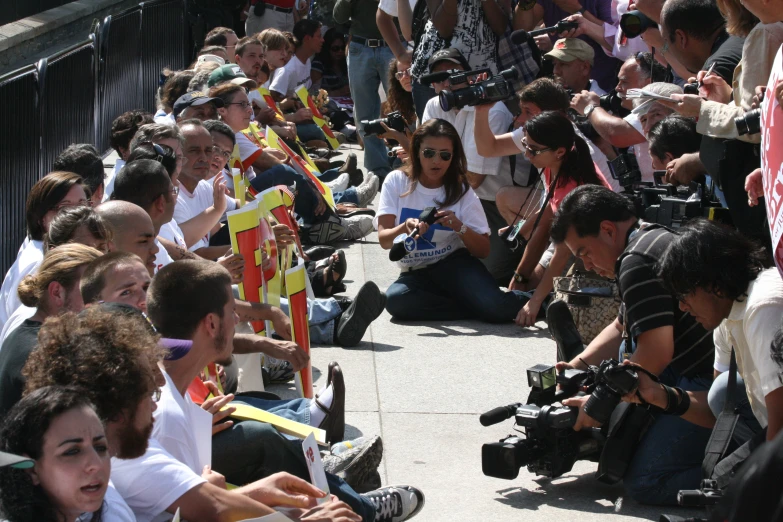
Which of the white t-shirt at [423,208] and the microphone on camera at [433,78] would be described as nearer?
the white t-shirt at [423,208]

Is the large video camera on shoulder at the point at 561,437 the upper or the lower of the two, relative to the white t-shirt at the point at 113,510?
lower

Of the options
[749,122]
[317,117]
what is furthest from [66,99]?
[749,122]

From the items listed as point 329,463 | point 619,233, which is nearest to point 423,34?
point 619,233

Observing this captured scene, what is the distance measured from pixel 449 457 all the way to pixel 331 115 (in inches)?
370

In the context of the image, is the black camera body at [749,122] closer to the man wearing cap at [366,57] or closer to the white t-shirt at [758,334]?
the white t-shirt at [758,334]

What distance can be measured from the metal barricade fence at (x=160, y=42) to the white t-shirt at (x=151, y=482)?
9.18 metres

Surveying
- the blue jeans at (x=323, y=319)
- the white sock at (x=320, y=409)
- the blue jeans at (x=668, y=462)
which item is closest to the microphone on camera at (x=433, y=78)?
the blue jeans at (x=323, y=319)

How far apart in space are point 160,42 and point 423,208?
271 inches

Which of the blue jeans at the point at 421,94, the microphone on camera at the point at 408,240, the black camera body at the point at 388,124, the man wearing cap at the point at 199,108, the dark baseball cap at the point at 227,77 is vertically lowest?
the microphone on camera at the point at 408,240

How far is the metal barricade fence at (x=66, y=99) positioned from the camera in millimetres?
7262

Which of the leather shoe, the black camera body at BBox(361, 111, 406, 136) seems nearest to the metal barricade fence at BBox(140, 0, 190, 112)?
the black camera body at BBox(361, 111, 406, 136)

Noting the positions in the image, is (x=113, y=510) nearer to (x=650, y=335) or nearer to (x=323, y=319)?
(x=650, y=335)

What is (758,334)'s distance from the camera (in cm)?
350

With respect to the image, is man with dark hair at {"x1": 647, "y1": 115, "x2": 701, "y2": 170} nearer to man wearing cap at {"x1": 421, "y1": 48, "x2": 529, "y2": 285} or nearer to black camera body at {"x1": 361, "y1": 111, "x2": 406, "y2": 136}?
man wearing cap at {"x1": 421, "y1": 48, "x2": 529, "y2": 285}
